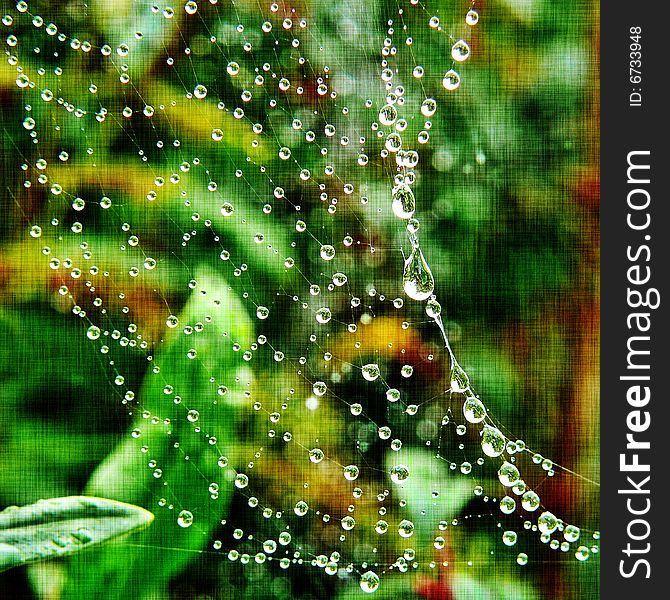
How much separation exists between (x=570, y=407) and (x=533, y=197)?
0.27 metres

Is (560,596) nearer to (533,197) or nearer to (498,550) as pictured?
(498,550)

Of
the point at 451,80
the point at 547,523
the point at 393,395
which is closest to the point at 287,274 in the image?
the point at 393,395

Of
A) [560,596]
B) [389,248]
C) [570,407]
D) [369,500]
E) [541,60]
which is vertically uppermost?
[541,60]

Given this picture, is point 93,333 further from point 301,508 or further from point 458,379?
point 458,379

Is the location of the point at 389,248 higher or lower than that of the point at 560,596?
higher

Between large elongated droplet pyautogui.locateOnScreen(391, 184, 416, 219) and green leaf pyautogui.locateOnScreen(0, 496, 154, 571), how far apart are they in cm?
42

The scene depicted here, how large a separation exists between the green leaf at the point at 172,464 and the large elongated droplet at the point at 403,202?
233 mm

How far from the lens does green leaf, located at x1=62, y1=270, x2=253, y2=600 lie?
22.4 inches

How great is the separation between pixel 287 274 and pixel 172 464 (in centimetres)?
25

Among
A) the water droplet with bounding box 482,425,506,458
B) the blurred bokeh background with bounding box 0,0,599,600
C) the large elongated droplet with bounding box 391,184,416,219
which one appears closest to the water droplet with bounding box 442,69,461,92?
the blurred bokeh background with bounding box 0,0,599,600

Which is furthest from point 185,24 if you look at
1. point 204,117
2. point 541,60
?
point 541,60

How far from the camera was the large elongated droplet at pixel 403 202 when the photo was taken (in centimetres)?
67

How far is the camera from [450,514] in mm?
669

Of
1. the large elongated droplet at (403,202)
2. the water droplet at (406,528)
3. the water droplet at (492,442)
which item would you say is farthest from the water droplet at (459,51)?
the water droplet at (406,528)
